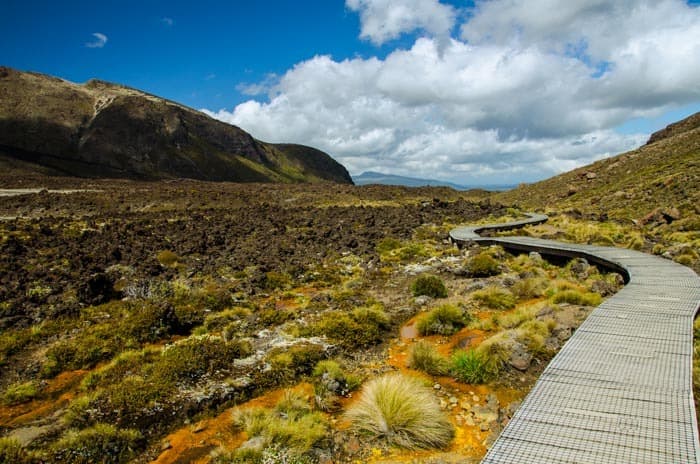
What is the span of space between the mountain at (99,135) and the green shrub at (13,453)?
305 feet

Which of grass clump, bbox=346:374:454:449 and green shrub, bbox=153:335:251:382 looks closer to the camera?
grass clump, bbox=346:374:454:449

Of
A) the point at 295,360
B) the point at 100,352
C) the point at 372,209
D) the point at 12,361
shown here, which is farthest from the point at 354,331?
the point at 372,209

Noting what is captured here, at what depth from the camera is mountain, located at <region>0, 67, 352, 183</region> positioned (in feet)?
324

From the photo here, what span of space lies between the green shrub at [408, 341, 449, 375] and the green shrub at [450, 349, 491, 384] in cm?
23

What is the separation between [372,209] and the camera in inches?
1716

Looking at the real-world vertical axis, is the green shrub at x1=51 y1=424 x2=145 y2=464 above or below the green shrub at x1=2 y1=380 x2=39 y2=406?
above

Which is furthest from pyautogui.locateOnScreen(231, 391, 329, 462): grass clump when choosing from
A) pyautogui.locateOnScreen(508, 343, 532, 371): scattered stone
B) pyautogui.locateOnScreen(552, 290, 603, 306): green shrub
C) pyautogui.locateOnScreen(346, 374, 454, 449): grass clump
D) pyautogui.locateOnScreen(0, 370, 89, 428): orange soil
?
pyautogui.locateOnScreen(552, 290, 603, 306): green shrub

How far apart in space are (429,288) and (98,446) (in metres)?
11.3

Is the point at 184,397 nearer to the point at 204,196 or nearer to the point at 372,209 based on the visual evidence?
the point at 372,209

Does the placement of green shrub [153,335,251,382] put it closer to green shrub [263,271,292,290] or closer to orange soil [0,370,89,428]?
orange soil [0,370,89,428]

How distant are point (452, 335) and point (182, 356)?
741cm

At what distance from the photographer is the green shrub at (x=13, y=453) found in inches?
257

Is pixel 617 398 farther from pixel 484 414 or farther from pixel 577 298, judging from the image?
pixel 577 298

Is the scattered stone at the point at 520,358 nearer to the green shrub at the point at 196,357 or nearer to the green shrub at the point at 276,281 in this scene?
the green shrub at the point at 196,357
